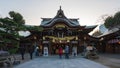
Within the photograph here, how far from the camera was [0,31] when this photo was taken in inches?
796

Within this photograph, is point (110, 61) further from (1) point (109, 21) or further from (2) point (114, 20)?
(1) point (109, 21)

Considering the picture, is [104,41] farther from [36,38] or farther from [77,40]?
[36,38]

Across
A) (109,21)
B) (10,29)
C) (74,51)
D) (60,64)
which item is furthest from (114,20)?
(10,29)

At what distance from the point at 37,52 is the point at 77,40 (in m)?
7.89

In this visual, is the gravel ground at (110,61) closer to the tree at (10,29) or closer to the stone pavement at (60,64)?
the stone pavement at (60,64)

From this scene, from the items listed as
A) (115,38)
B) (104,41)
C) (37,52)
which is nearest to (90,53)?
(37,52)

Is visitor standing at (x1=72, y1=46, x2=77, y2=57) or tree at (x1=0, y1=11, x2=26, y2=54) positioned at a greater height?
tree at (x1=0, y1=11, x2=26, y2=54)

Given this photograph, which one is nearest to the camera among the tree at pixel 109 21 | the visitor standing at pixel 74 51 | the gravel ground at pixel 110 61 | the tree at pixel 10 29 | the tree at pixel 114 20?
the tree at pixel 10 29

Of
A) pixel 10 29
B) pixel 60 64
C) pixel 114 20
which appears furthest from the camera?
pixel 114 20

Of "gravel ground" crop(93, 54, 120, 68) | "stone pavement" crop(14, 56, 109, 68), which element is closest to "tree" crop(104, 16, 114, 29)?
"gravel ground" crop(93, 54, 120, 68)

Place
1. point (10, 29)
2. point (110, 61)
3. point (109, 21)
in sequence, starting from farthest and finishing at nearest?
point (109, 21) < point (110, 61) < point (10, 29)

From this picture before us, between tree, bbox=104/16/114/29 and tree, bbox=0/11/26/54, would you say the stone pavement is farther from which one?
tree, bbox=104/16/114/29

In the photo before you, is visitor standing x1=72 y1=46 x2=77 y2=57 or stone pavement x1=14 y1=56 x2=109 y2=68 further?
visitor standing x1=72 y1=46 x2=77 y2=57

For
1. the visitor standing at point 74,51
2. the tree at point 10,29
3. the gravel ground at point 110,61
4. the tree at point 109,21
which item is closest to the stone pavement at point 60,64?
the gravel ground at point 110,61
